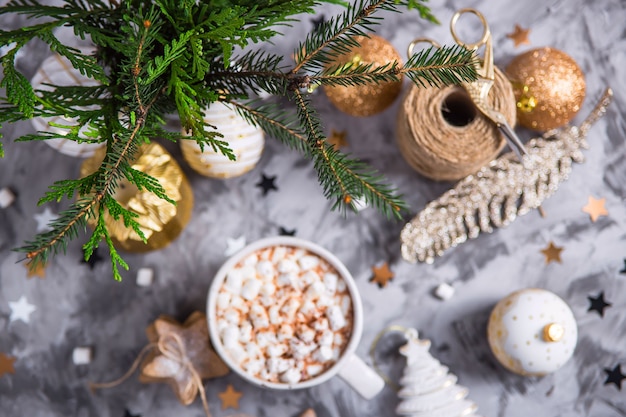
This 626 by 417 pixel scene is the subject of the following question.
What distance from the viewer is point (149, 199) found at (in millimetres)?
876

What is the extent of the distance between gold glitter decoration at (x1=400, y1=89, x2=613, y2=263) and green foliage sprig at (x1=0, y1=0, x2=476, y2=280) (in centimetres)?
32

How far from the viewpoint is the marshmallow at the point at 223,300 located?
919 mm

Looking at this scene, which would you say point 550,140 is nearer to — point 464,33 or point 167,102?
point 464,33

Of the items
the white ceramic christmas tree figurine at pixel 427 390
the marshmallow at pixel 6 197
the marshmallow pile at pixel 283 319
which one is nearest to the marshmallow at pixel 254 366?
the marshmallow pile at pixel 283 319

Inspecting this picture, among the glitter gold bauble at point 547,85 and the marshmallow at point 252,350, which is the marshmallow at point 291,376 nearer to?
the marshmallow at point 252,350

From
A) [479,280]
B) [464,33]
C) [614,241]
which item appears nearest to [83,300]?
[479,280]

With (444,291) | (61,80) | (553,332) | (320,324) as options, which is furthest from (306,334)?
(61,80)

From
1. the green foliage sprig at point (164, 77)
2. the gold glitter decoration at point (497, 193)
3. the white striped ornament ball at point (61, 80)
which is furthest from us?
the gold glitter decoration at point (497, 193)

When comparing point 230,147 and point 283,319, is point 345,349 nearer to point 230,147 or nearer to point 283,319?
point 283,319

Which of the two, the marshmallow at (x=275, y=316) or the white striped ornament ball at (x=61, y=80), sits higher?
the white striped ornament ball at (x=61, y=80)

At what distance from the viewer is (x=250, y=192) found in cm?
103

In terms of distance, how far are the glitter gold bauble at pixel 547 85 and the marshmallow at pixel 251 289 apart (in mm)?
490

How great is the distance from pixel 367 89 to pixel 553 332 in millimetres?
455

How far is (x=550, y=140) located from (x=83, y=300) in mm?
834
